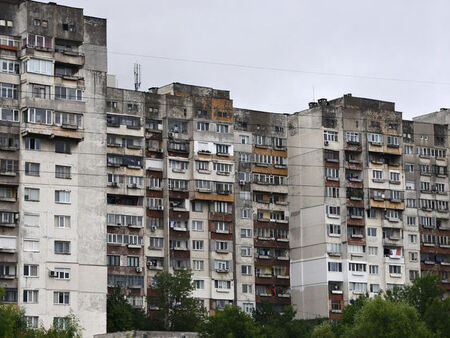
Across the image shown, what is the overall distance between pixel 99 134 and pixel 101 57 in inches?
390

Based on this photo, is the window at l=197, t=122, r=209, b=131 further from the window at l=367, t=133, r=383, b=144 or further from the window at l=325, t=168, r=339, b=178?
the window at l=367, t=133, r=383, b=144

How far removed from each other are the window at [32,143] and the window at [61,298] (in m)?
15.1

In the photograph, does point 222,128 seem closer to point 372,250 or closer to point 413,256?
point 372,250

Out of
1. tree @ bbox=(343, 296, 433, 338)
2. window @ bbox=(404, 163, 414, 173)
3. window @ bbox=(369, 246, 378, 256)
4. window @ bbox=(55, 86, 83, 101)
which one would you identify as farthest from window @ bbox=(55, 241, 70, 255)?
window @ bbox=(404, 163, 414, 173)

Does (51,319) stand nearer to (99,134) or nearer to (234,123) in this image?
(99,134)

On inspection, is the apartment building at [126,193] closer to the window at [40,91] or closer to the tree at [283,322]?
the tree at [283,322]

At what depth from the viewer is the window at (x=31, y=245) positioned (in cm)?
13175

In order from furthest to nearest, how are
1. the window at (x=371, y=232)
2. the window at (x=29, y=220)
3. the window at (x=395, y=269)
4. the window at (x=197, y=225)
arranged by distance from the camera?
the window at (x=395, y=269)
the window at (x=371, y=232)
the window at (x=197, y=225)
the window at (x=29, y=220)

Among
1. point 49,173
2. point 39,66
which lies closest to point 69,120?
point 49,173

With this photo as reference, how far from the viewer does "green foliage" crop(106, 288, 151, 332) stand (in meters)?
139

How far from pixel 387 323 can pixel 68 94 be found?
41161 mm

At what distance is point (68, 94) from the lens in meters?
136

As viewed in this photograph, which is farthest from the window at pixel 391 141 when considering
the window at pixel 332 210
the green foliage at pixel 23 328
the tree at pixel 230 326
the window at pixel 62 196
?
the green foliage at pixel 23 328

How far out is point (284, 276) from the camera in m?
164
